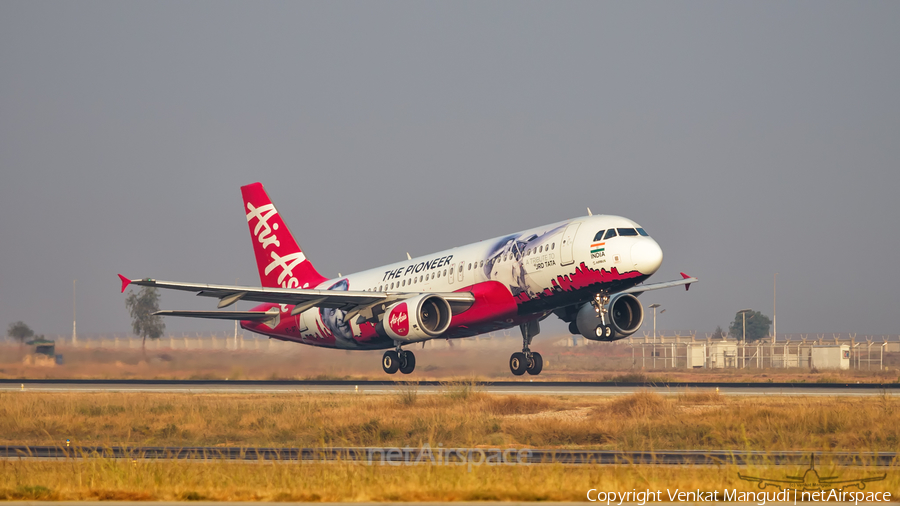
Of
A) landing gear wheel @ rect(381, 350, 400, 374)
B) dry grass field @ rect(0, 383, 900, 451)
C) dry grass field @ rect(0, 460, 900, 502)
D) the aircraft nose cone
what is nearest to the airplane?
dry grass field @ rect(0, 460, 900, 502)

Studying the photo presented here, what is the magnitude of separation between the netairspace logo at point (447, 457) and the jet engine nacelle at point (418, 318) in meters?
17.7

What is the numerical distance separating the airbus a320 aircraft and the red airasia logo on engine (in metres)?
0.05

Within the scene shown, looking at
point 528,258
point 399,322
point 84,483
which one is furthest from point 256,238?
point 84,483

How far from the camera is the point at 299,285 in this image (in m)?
51.4

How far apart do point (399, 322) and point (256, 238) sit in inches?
688

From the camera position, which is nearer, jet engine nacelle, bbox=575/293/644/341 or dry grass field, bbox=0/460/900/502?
dry grass field, bbox=0/460/900/502

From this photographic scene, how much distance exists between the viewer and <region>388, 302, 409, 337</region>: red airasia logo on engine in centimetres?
3922

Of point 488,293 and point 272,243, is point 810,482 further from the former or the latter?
point 272,243

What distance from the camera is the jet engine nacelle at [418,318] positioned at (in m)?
39.0

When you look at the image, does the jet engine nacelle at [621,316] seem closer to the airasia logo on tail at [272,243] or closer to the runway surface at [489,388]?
the runway surface at [489,388]

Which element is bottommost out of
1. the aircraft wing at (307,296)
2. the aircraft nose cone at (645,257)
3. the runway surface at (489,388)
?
the runway surface at (489,388)

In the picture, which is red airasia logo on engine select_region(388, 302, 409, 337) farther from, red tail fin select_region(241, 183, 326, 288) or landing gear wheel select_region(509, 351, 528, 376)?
red tail fin select_region(241, 183, 326, 288)

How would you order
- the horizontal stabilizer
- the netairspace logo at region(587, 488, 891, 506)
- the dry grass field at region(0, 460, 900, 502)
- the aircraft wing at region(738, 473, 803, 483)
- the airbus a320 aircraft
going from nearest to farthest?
the netairspace logo at region(587, 488, 891, 506) → the dry grass field at region(0, 460, 900, 502) → the aircraft wing at region(738, 473, 803, 483) → the airbus a320 aircraft → the horizontal stabilizer

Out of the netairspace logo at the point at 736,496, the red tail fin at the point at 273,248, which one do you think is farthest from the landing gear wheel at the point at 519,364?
the netairspace logo at the point at 736,496
